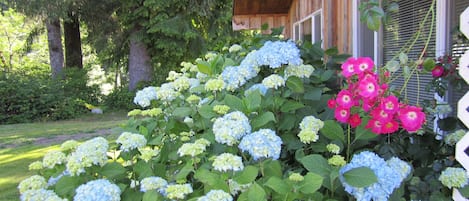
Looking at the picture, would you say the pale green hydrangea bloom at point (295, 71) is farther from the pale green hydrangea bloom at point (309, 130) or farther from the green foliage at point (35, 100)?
the green foliage at point (35, 100)

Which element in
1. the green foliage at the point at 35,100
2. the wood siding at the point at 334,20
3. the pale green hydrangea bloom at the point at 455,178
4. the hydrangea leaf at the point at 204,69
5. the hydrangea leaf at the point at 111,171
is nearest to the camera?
the pale green hydrangea bloom at the point at 455,178

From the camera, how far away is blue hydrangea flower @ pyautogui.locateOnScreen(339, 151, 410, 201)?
1.39 metres

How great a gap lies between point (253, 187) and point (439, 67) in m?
1.08

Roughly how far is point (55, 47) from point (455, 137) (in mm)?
14290

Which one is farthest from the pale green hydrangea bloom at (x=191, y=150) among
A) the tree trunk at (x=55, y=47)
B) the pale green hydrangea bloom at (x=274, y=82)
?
the tree trunk at (x=55, y=47)

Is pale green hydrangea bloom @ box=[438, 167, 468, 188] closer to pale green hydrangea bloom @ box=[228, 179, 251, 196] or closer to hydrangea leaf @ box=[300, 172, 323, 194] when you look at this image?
hydrangea leaf @ box=[300, 172, 323, 194]

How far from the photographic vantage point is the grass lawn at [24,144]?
209 inches

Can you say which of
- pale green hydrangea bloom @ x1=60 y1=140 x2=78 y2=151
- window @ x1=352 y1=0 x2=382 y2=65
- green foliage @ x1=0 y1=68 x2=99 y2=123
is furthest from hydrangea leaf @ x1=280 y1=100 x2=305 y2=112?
green foliage @ x1=0 y1=68 x2=99 y2=123

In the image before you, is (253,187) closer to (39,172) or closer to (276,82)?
(276,82)

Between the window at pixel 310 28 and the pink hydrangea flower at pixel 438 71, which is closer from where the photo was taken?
the pink hydrangea flower at pixel 438 71

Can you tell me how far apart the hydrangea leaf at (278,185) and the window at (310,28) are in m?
2.82

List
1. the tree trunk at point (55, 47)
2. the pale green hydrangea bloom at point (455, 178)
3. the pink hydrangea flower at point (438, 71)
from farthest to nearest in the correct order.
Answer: the tree trunk at point (55, 47) < the pink hydrangea flower at point (438, 71) < the pale green hydrangea bloom at point (455, 178)

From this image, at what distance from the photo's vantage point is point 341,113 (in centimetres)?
165

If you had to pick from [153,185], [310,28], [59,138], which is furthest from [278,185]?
[59,138]
